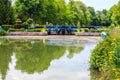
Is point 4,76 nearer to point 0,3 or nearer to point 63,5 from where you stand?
point 0,3

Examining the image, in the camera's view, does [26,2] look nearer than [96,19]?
Yes

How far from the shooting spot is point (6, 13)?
48.6 m

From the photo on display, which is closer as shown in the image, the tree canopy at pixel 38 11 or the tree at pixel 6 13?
the tree at pixel 6 13

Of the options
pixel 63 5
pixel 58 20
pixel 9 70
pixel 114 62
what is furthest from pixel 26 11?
pixel 114 62

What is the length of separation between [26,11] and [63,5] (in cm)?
1359

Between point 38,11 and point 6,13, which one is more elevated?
point 38,11

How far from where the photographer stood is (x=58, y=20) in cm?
6359

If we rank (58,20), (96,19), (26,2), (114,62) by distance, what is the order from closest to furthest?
(114,62), (26,2), (58,20), (96,19)

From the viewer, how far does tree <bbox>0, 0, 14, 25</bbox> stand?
48.5 m

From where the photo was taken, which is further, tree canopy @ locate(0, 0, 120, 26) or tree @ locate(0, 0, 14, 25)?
tree canopy @ locate(0, 0, 120, 26)

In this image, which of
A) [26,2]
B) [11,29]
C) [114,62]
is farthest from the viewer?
[26,2]

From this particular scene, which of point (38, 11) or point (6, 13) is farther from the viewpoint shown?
point (38, 11)

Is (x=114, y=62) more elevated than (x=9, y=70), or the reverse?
(x=114, y=62)

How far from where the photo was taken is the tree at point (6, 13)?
159ft
